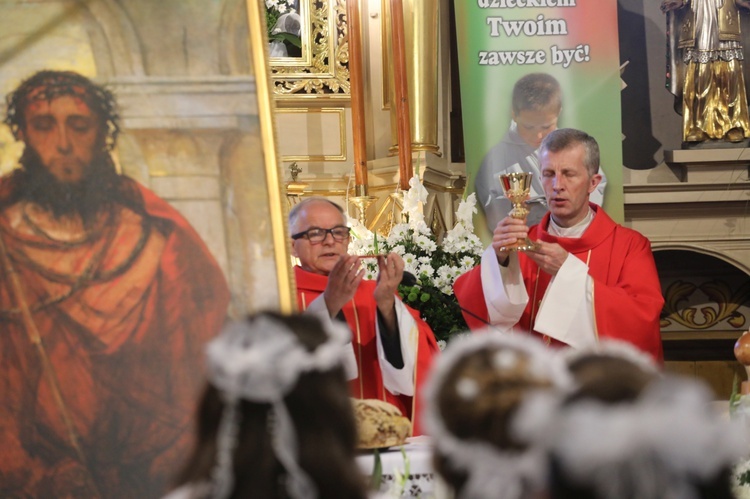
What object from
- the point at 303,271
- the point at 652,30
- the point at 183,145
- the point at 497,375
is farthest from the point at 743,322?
the point at 497,375

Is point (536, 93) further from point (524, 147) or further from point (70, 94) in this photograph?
point (70, 94)

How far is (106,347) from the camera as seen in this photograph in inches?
127

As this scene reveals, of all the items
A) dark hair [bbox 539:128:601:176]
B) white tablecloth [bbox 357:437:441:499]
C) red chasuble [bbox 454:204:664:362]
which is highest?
dark hair [bbox 539:128:601:176]

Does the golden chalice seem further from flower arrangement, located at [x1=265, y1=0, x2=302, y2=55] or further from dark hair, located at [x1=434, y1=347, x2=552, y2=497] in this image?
flower arrangement, located at [x1=265, y1=0, x2=302, y2=55]

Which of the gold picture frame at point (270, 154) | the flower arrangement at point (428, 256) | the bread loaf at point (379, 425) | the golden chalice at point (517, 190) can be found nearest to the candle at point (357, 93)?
the flower arrangement at point (428, 256)

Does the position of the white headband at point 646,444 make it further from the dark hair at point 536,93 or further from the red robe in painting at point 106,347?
the dark hair at point 536,93

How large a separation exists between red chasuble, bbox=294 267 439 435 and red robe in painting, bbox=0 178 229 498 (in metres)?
1.12

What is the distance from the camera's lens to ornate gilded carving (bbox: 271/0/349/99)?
A: 7203 mm

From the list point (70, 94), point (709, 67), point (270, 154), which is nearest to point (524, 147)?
point (709, 67)

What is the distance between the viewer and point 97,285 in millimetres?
3268

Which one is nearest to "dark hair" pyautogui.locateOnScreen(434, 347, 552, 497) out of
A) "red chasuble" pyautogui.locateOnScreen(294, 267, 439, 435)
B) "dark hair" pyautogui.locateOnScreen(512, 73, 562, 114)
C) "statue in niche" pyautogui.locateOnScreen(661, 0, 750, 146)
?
"red chasuble" pyautogui.locateOnScreen(294, 267, 439, 435)

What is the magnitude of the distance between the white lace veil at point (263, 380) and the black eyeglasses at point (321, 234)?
8.70ft

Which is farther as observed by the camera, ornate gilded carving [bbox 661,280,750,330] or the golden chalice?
ornate gilded carving [bbox 661,280,750,330]

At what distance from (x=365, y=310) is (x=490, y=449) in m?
2.84
